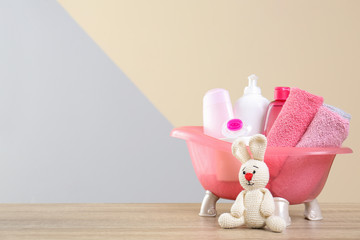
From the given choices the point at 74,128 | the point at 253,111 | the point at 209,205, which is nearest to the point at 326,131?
the point at 253,111

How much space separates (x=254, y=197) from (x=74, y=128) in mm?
1052

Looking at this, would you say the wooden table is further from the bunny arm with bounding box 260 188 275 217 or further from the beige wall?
the beige wall

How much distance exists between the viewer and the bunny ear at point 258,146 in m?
0.85

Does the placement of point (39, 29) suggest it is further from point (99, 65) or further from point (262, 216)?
point (262, 216)

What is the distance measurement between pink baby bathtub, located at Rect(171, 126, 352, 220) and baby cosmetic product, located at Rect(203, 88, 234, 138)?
0.03m

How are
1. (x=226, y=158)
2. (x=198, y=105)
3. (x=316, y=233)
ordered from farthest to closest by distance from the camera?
(x=198, y=105) → (x=226, y=158) → (x=316, y=233)

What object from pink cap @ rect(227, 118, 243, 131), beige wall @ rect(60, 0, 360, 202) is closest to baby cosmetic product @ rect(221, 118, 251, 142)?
pink cap @ rect(227, 118, 243, 131)

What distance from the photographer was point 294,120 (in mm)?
948

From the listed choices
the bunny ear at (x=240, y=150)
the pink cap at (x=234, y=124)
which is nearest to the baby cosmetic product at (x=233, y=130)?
the pink cap at (x=234, y=124)

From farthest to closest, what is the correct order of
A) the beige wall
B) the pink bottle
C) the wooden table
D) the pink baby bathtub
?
the beige wall
the pink bottle
the pink baby bathtub
the wooden table

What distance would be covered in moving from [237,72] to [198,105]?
0.59 feet

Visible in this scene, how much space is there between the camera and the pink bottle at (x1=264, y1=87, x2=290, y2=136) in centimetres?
101

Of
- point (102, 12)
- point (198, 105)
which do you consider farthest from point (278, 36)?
point (102, 12)

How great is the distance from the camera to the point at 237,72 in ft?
5.76
